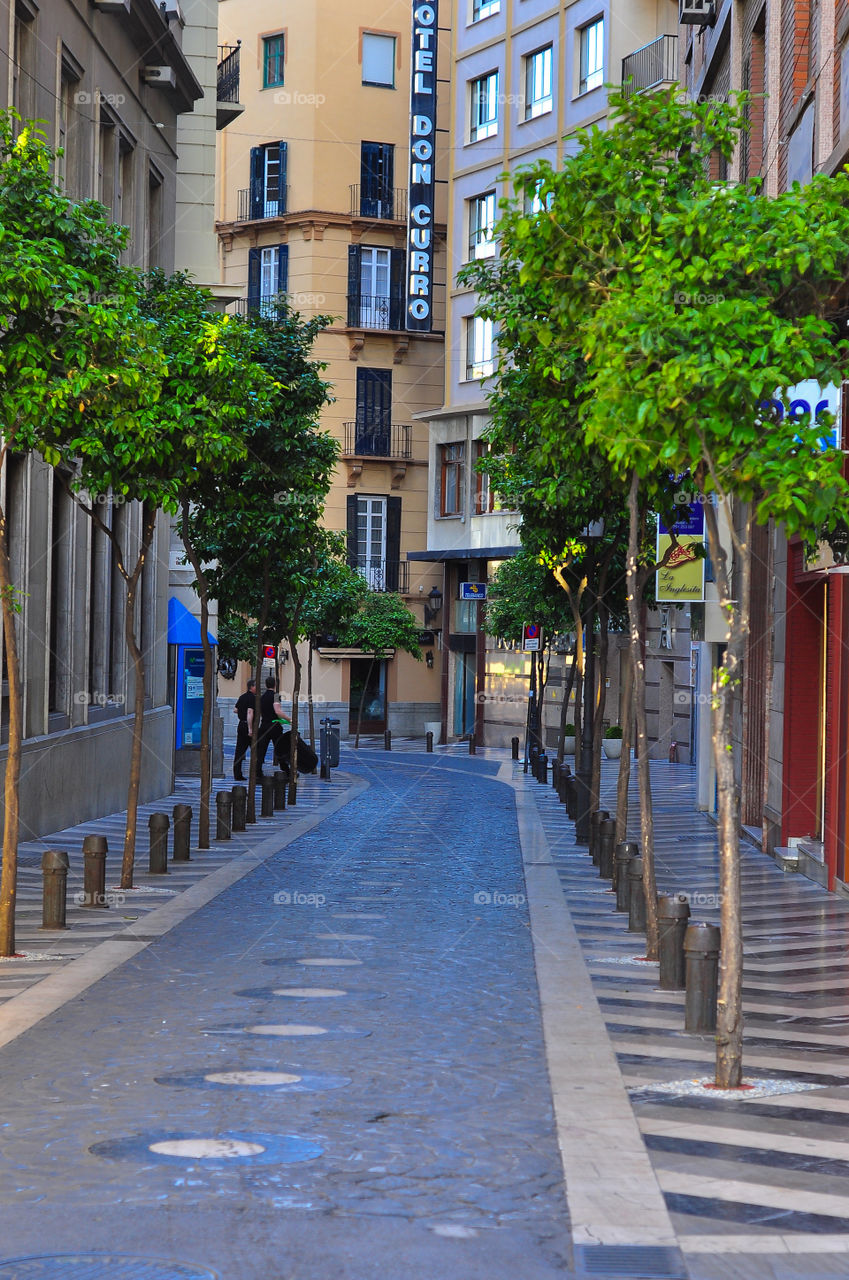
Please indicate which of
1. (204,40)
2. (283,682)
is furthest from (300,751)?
Result: (283,682)

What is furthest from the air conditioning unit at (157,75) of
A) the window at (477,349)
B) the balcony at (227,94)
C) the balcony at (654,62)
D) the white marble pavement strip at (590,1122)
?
the window at (477,349)

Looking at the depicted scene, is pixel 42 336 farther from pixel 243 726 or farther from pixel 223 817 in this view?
pixel 243 726

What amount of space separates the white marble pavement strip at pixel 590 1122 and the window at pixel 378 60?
163 ft

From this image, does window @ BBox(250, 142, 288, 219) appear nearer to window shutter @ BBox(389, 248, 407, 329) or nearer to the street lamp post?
window shutter @ BBox(389, 248, 407, 329)

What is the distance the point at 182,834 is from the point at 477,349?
3611 centimetres

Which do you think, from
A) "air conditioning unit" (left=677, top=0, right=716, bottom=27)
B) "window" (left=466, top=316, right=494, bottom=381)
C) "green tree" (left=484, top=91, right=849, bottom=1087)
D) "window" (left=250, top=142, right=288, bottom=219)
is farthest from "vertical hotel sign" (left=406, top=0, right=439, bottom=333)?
"green tree" (left=484, top=91, right=849, bottom=1087)

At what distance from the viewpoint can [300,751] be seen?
34750mm

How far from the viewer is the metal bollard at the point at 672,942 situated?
34.6 ft

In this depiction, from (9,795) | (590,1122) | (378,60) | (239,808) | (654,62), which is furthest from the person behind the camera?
(378,60)

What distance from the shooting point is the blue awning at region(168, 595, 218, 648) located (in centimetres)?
2980

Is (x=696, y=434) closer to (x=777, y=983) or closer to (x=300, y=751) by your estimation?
(x=777, y=983)

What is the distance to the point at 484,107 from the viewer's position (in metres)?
51.7

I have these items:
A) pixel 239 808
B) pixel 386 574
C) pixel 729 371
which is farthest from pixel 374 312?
pixel 729 371

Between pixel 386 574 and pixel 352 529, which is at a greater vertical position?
pixel 352 529
